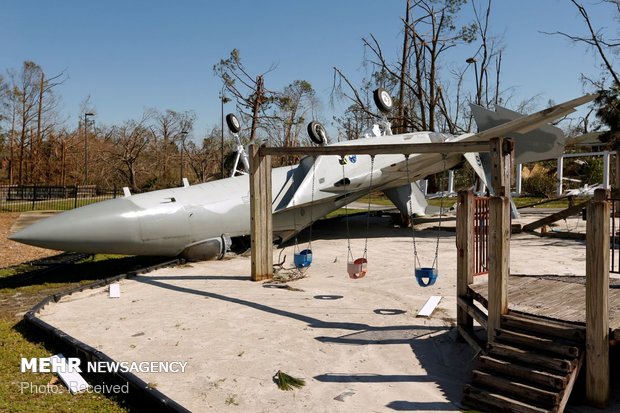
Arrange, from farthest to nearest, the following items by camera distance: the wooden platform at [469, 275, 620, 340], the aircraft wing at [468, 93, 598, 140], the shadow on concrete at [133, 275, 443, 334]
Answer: the aircraft wing at [468, 93, 598, 140] → the shadow on concrete at [133, 275, 443, 334] → the wooden platform at [469, 275, 620, 340]

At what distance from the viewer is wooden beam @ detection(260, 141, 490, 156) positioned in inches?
285

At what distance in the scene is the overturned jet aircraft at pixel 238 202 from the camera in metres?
9.85

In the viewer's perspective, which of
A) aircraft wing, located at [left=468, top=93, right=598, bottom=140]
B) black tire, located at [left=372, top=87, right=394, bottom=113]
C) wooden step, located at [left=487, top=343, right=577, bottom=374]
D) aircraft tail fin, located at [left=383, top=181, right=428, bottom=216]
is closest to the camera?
wooden step, located at [left=487, top=343, right=577, bottom=374]

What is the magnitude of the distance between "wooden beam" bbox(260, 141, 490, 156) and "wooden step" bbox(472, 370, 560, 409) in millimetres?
3576

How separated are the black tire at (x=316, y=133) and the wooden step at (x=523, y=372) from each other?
11.5 metres

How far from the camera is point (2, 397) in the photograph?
479 cm

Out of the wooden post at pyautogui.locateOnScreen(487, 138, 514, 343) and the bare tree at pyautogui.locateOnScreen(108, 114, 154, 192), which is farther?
the bare tree at pyautogui.locateOnScreen(108, 114, 154, 192)

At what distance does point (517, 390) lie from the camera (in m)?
4.32

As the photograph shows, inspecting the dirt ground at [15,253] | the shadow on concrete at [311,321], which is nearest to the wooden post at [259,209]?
the shadow on concrete at [311,321]

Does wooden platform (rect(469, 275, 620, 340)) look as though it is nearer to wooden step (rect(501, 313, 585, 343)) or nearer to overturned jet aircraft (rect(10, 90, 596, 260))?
wooden step (rect(501, 313, 585, 343))

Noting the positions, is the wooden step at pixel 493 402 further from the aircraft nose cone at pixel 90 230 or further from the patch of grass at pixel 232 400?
the aircraft nose cone at pixel 90 230

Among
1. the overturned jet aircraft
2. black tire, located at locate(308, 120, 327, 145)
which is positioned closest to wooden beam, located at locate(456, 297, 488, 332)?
the overturned jet aircraft

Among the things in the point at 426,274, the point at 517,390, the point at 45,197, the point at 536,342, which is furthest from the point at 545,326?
the point at 45,197

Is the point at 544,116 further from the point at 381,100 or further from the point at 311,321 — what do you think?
the point at 311,321
